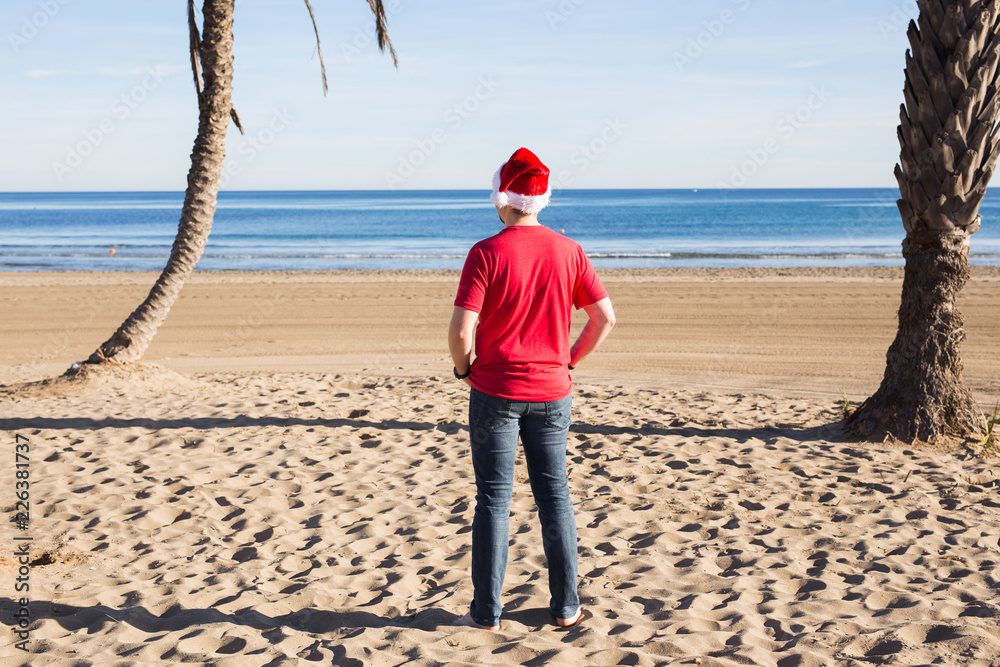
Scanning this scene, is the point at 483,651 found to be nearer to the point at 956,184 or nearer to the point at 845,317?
the point at 956,184

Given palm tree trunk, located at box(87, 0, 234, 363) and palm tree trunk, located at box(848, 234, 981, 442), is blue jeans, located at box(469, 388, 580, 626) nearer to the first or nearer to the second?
palm tree trunk, located at box(848, 234, 981, 442)

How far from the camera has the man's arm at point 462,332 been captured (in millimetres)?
2738

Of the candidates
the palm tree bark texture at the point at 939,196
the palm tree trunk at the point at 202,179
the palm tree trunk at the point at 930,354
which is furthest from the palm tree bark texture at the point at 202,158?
the palm tree trunk at the point at 930,354

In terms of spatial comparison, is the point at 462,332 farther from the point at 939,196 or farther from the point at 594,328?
the point at 939,196

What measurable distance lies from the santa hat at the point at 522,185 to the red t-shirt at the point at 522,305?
9 cm

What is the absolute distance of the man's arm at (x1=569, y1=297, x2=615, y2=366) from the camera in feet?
9.80

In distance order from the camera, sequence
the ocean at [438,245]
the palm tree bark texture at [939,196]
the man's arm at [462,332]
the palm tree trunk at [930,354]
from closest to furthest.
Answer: the man's arm at [462,332]
the palm tree bark texture at [939,196]
the palm tree trunk at [930,354]
the ocean at [438,245]

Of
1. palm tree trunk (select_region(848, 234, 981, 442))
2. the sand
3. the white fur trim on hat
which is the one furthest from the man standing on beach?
palm tree trunk (select_region(848, 234, 981, 442))

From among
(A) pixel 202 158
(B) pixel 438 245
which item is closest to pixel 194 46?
(A) pixel 202 158

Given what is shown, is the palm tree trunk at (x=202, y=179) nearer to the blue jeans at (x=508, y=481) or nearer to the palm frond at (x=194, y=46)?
the palm frond at (x=194, y=46)

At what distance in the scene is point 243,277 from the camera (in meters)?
20.6

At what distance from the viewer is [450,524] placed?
448 centimetres

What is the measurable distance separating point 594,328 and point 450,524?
1.96 m

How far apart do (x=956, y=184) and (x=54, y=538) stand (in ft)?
21.4
